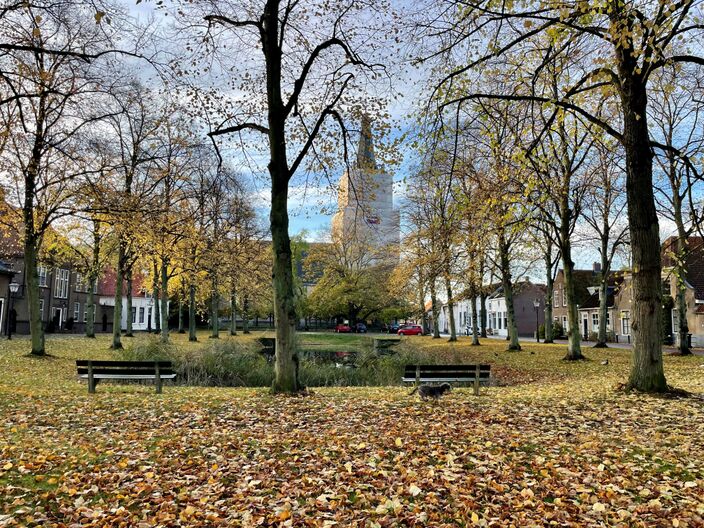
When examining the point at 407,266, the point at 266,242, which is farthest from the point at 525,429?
the point at 266,242

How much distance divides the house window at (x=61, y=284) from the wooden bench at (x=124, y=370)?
1581 inches

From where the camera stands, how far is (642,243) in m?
10.1

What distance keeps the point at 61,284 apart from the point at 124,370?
4174 centimetres

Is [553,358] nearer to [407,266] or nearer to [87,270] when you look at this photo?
[407,266]

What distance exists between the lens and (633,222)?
1017cm

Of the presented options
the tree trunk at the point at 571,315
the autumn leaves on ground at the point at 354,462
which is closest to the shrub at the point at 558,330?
the tree trunk at the point at 571,315

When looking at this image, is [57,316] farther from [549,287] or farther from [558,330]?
[558,330]

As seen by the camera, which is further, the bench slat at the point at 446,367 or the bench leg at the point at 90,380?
the bench slat at the point at 446,367

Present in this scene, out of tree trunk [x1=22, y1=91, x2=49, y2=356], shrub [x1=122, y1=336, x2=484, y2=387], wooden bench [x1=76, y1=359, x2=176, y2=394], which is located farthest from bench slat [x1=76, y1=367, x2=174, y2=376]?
tree trunk [x1=22, y1=91, x2=49, y2=356]

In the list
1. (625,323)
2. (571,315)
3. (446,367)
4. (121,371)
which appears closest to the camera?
(121,371)

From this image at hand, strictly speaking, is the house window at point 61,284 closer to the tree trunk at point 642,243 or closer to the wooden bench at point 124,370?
the wooden bench at point 124,370

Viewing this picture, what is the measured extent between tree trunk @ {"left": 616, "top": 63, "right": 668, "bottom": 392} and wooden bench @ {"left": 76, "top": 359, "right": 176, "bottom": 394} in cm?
1005

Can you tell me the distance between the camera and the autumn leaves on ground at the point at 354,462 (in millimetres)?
4570

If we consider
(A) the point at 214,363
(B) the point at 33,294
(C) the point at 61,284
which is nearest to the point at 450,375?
(A) the point at 214,363
